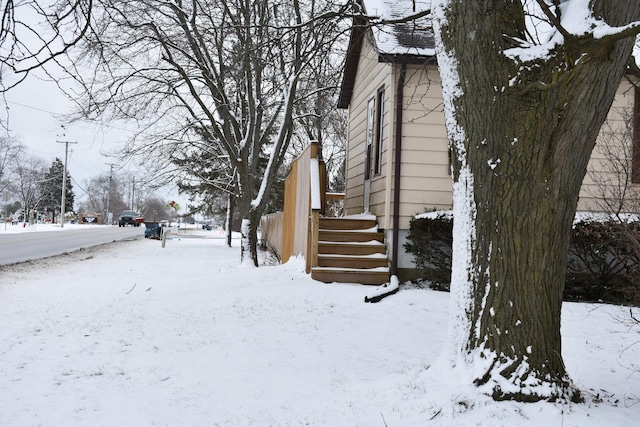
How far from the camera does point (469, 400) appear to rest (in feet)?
10.9

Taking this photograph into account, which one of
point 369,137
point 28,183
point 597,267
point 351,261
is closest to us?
point 597,267

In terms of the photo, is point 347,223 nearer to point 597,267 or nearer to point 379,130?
point 379,130

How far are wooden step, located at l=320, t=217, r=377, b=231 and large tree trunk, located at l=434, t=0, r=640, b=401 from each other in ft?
21.1

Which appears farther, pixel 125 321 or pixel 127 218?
pixel 127 218

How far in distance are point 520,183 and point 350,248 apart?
19.7ft

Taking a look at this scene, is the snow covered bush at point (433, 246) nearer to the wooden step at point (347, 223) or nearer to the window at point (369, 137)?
the wooden step at point (347, 223)

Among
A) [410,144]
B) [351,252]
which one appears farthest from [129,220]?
[410,144]

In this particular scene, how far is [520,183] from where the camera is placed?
11.1 feet

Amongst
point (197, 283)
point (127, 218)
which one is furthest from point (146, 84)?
point (127, 218)

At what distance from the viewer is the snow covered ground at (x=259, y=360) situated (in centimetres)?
344

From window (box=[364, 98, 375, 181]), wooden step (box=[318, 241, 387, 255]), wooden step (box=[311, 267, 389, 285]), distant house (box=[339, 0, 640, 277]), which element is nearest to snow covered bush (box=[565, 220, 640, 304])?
distant house (box=[339, 0, 640, 277])

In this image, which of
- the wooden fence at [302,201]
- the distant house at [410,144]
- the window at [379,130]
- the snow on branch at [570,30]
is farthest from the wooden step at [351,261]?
the snow on branch at [570,30]

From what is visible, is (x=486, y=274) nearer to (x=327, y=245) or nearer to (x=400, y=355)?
(x=400, y=355)

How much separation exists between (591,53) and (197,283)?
7.36 m
